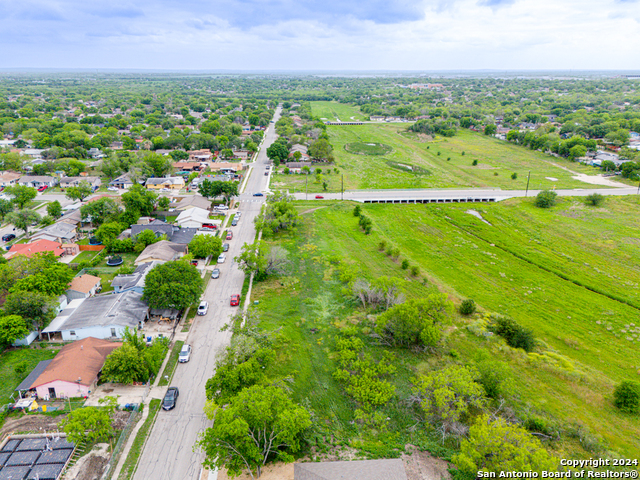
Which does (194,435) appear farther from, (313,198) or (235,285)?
(313,198)

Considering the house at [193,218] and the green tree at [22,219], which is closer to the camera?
the green tree at [22,219]

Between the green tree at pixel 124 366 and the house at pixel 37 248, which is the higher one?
the house at pixel 37 248

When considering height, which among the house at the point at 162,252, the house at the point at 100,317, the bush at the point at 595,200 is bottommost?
the house at the point at 100,317

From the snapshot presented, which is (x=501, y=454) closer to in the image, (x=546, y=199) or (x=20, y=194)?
(x=546, y=199)

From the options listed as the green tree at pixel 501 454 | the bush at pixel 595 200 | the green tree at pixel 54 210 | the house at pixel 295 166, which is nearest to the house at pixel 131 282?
the green tree at pixel 54 210

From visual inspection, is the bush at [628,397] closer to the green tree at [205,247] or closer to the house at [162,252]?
the green tree at [205,247]

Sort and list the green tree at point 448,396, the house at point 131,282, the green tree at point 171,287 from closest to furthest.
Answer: the green tree at point 448,396, the green tree at point 171,287, the house at point 131,282

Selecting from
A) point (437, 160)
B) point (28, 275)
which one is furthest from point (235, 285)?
point (437, 160)

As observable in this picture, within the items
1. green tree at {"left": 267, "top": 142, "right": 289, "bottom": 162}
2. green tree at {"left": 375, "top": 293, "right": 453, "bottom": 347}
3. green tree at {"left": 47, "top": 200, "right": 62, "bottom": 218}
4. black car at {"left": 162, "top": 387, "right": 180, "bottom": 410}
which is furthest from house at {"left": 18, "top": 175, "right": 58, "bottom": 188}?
green tree at {"left": 375, "top": 293, "right": 453, "bottom": 347}
